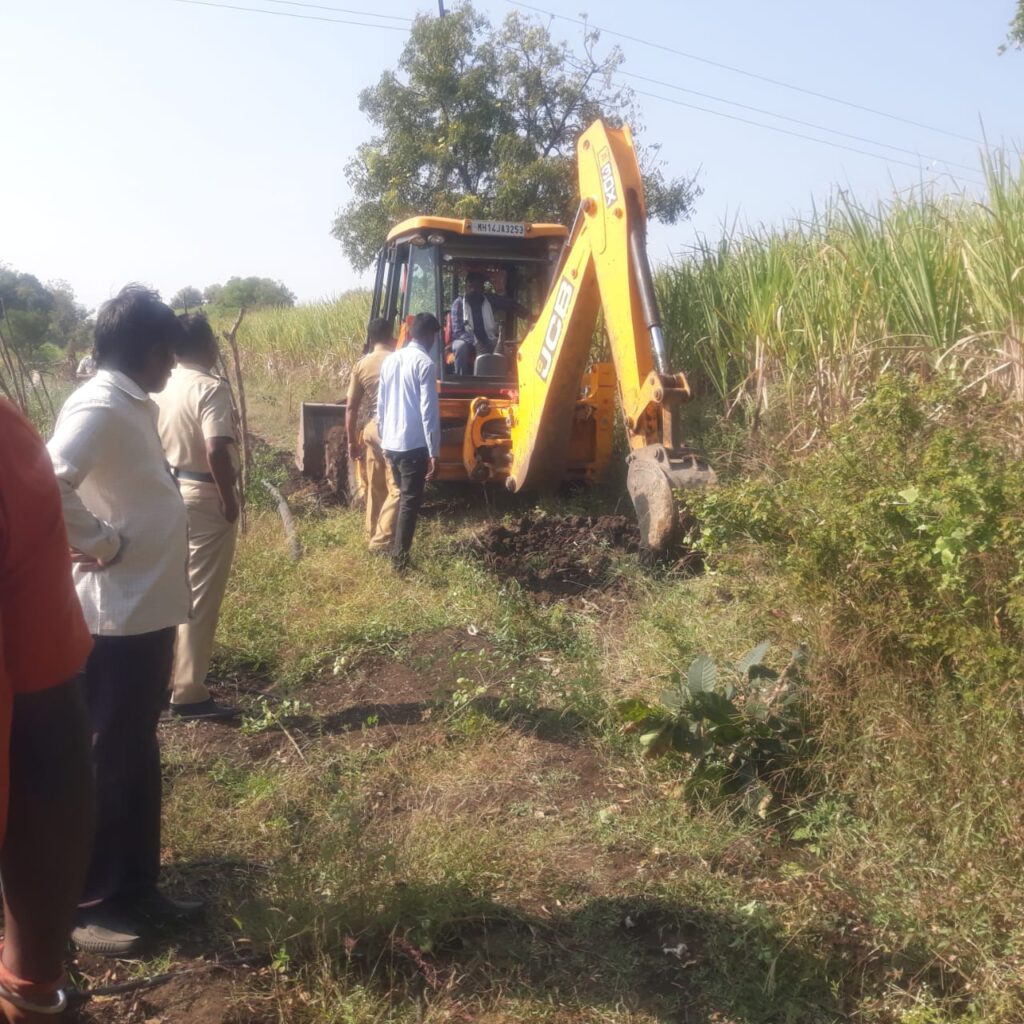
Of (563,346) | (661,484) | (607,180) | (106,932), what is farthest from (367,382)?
(106,932)

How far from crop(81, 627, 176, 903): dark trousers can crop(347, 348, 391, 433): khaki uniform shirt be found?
16.4 ft

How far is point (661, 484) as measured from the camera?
5.79 m

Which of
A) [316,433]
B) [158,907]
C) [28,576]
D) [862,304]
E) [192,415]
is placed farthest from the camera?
[316,433]

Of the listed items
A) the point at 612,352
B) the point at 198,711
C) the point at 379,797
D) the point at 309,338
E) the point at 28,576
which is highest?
the point at 309,338

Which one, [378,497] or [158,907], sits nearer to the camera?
[158,907]

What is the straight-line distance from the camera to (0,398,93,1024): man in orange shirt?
169 centimetres

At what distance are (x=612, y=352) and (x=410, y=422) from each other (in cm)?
141

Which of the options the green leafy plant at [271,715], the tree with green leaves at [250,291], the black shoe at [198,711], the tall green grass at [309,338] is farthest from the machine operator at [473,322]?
the tree with green leaves at [250,291]

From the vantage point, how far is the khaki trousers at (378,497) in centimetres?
745

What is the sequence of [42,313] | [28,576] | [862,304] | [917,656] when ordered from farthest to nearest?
[42,313] → [862,304] → [917,656] → [28,576]

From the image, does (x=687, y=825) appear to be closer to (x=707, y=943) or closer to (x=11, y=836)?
(x=707, y=943)

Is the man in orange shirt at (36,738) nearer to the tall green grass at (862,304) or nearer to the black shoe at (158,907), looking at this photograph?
the black shoe at (158,907)

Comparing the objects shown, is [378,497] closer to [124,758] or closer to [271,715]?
Result: [271,715]

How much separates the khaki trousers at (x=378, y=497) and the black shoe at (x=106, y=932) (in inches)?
173
